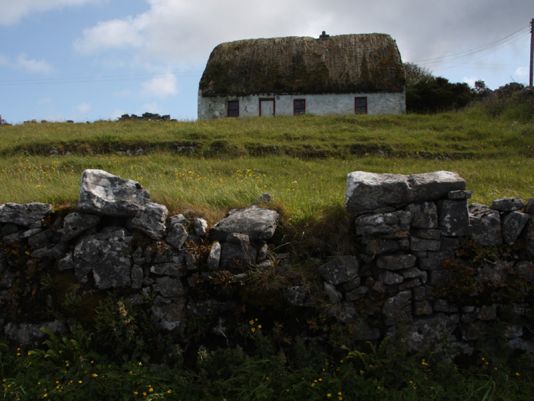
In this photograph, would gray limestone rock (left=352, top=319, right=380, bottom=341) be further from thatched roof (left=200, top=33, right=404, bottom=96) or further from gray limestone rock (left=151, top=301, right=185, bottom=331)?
thatched roof (left=200, top=33, right=404, bottom=96)

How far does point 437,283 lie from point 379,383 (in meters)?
1.64

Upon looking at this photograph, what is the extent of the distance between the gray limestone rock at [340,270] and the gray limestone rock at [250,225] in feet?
2.87

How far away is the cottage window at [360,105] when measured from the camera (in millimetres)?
30781

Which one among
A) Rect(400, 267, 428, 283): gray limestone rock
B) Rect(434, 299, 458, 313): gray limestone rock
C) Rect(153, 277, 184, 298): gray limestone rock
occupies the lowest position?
Result: Rect(434, 299, 458, 313): gray limestone rock

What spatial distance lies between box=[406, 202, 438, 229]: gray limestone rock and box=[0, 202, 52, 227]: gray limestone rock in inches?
195

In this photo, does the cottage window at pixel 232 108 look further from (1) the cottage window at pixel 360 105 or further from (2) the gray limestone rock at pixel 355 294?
(2) the gray limestone rock at pixel 355 294

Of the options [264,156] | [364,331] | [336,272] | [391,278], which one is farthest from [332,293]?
[264,156]

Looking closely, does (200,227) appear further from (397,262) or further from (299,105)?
(299,105)

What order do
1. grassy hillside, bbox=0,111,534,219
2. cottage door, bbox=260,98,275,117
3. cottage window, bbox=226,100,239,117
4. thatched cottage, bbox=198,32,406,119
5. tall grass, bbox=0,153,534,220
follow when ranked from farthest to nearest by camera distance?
cottage window, bbox=226,100,239,117 → cottage door, bbox=260,98,275,117 → thatched cottage, bbox=198,32,406,119 → grassy hillside, bbox=0,111,534,219 → tall grass, bbox=0,153,534,220

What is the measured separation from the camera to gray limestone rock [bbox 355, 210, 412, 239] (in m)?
6.44

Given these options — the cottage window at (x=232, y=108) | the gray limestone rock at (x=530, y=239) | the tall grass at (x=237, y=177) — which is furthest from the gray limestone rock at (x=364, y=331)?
the cottage window at (x=232, y=108)

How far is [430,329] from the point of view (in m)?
6.41

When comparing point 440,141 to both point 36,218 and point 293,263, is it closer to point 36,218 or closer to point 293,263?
point 293,263

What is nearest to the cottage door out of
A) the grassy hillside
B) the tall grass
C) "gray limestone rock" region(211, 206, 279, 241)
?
the grassy hillside
